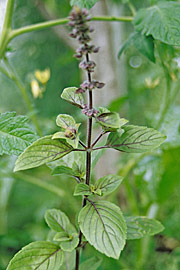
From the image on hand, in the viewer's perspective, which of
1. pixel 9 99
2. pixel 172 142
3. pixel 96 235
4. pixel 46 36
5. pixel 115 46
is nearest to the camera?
pixel 96 235

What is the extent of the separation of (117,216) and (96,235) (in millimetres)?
23

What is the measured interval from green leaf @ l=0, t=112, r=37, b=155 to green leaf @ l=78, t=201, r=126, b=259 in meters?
0.07

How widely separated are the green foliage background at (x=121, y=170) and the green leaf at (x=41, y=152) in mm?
108

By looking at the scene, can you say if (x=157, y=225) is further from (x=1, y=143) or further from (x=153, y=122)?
(x=153, y=122)

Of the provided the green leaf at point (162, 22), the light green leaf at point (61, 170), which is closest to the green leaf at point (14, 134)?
the light green leaf at point (61, 170)

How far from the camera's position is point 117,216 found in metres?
0.23

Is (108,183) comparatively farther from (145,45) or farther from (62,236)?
(145,45)

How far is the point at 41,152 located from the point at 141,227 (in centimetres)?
12

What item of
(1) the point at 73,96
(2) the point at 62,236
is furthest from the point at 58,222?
(1) the point at 73,96

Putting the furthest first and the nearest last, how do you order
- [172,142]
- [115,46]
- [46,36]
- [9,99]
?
[9,99] < [46,36] < [115,46] < [172,142]

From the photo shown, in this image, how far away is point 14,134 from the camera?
0.27 meters

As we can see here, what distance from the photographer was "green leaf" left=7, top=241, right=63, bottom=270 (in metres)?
0.24

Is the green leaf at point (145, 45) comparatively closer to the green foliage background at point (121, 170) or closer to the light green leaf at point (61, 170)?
the green foliage background at point (121, 170)

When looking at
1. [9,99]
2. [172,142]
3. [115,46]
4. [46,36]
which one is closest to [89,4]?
[172,142]
